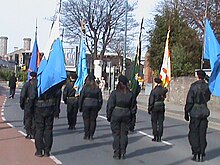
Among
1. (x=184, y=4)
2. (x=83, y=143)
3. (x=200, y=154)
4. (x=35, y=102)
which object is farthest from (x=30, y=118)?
(x=184, y=4)

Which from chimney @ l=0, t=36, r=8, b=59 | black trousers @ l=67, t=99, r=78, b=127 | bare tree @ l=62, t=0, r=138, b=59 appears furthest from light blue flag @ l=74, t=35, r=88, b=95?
chimney @ l=0, t=36, r=8, b=59

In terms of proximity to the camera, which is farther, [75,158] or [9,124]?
[9,124]

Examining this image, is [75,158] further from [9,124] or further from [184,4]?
[184,4]

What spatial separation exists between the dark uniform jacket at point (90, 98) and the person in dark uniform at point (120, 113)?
2768mm

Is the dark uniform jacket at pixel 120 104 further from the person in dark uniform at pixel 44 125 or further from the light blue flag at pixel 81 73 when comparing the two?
the light blue flag at pixel 81 73

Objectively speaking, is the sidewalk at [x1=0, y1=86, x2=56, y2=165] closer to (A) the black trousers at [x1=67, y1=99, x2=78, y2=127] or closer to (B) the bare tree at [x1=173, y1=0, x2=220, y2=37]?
(A) the black trousers at [x1=67, y1=99, x2=78, y2=127]

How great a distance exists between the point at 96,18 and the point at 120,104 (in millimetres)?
48645

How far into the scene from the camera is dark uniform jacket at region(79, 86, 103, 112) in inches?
527

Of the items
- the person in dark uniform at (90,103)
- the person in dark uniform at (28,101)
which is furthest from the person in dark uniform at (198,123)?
the person in dark uniform at (28,101)

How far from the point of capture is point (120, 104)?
10.6 metres

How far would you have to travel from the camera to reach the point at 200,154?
1089 cm

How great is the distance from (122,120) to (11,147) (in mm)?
2847

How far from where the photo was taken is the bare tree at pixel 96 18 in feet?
A: 187

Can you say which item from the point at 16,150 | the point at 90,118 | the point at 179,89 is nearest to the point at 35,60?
the point at 90,118
